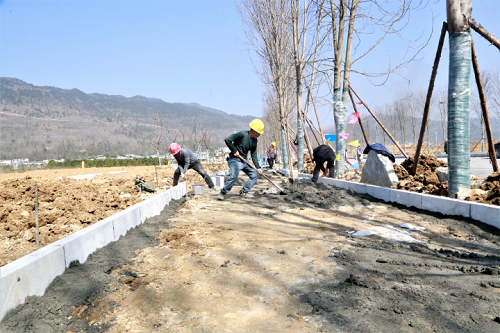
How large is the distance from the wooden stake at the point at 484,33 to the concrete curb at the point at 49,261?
5.74m

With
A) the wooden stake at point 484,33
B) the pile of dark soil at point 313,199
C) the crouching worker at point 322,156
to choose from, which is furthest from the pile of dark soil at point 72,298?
the crouching worker at point 322,156

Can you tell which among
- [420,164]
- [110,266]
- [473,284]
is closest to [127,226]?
[110,266]

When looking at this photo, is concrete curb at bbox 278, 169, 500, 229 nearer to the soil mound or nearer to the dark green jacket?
the soil mound

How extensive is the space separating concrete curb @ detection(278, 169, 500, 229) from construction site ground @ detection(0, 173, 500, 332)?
0.14 meters

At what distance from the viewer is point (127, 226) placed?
4270 millimetres

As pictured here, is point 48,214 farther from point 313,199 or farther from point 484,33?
point 484,33

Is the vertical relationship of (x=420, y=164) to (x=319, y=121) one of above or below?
below

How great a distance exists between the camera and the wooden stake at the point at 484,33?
4.85 metres

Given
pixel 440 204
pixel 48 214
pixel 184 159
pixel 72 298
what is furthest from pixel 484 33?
pixel 48 214

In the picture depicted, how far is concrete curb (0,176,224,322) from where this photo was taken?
6.79 feet

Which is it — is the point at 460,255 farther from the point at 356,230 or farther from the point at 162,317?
the point at 162,317

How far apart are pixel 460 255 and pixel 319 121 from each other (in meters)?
8.66

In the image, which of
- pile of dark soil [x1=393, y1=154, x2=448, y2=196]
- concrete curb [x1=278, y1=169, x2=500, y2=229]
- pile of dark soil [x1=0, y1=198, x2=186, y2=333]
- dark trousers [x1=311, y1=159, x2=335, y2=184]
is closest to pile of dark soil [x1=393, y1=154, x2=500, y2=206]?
pile of dark soil [x1=393, y1=154, x2=448, y2=196]

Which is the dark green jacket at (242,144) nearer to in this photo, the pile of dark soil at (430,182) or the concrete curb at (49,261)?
the pile of dark soil at (430,182)
